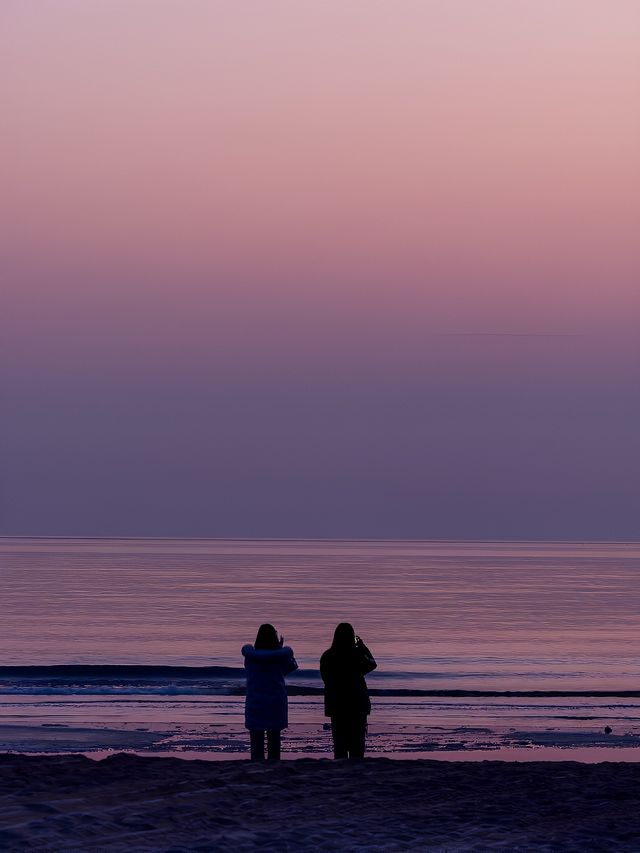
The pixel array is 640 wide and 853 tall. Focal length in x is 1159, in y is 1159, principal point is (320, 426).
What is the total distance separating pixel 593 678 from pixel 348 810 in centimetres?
2049

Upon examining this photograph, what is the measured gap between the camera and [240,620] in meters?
47.8

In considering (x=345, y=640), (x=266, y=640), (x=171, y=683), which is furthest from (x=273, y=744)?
(x=171, y=683)

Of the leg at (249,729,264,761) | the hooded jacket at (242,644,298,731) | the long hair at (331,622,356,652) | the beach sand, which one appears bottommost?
the beach sand

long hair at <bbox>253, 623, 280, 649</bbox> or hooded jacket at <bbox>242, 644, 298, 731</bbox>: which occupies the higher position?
long hair at <bbox>253, 623, 280, 649</bbox>

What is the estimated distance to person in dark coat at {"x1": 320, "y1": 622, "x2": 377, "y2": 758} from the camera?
12742mm

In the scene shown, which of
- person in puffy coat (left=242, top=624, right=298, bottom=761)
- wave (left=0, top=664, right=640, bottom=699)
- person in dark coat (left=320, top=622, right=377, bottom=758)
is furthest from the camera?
wave (left=0, top=664, right=640, bottom=699)

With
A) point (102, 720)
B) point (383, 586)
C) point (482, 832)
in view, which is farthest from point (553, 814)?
point (383, 586)

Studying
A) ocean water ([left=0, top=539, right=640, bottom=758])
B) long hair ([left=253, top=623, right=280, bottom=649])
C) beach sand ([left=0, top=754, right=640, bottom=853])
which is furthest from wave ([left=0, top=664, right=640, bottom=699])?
beach sand ([left=0, top=754, right=640, bottom=853])

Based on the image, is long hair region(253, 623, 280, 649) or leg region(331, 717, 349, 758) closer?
long hair region(253, 623, 280, 649)

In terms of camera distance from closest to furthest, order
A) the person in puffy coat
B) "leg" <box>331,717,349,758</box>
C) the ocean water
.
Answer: the person in puffy coat → "leg" <box>331,717,349,758</box> → the ocean water

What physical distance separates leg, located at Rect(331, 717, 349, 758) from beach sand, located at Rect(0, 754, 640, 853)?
58 cm

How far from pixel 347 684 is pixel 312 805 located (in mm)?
2844

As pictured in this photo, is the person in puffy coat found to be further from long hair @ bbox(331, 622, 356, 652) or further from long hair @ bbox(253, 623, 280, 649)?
long hair @ bbox(331, 622, 356, 652)

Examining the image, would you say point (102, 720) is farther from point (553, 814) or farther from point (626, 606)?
point (626, 606)
